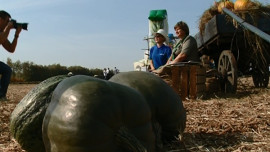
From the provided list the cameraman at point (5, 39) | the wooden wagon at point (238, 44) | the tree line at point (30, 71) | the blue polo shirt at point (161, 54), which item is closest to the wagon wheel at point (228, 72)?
the wooden wagon at point (238, 44)

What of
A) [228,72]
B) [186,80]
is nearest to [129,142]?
[186,80]

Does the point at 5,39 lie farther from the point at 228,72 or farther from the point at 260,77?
the point at 260,77

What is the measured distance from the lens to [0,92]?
229 inches

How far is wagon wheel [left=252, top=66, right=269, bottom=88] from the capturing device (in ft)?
19.4

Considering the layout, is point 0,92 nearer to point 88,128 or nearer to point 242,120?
point 242,120

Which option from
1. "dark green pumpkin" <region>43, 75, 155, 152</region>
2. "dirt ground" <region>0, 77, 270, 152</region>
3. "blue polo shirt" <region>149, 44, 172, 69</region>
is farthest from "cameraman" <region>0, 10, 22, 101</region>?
"dark green pumpkin" <region>43, 75, 155, 152</region>

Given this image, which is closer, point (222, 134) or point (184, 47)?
point (222, 134)

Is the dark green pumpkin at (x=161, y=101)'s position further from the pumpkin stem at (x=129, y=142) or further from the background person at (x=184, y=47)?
the background person at (x=184, y=47)

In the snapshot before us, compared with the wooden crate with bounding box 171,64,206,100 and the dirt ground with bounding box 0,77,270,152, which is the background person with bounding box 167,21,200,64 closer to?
the wooden crate with bounding box 171,64,206,100

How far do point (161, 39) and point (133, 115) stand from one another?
13.3 ft

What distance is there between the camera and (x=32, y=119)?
5.29 feet

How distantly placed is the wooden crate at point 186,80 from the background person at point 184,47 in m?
0.18

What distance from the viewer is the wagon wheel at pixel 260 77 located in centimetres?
593

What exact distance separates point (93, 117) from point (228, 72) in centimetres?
456
